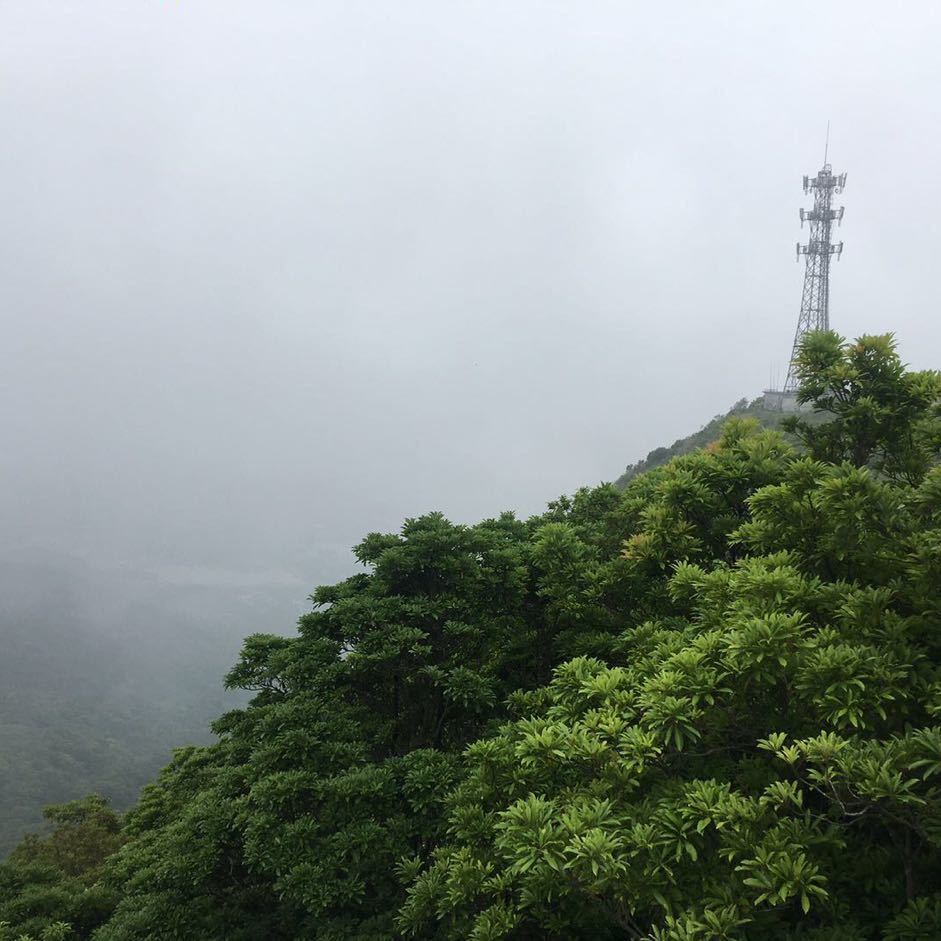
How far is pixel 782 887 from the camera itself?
425cm

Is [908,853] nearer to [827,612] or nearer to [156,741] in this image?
[827,612]

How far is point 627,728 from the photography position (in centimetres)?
579

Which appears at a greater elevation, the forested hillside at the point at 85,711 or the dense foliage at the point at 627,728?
the forested hillside at the point at 85,711

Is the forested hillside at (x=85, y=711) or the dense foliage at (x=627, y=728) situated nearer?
the dense foliage at (x=627, y=728)

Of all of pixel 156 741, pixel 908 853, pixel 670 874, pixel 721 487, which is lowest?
pixel 908 853

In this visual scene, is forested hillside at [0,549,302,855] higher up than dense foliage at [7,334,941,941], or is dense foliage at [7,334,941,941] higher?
forested hillside at [0,549,302,855]

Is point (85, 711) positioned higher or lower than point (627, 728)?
higher

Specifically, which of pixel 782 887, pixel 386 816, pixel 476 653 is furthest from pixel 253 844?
pixel 782 887

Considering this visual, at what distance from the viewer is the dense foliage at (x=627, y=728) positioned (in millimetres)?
4754

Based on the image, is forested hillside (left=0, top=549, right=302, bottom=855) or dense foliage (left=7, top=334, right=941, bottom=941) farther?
forested hillside (left=0, top=549, right=302, bottom=855)

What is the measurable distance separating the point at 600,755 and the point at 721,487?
5.00 metres

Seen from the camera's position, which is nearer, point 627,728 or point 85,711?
point 627,728

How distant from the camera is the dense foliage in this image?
15.6 ft

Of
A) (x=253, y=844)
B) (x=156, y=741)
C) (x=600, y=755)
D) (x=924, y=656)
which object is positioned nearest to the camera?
(x=924, y=656)
